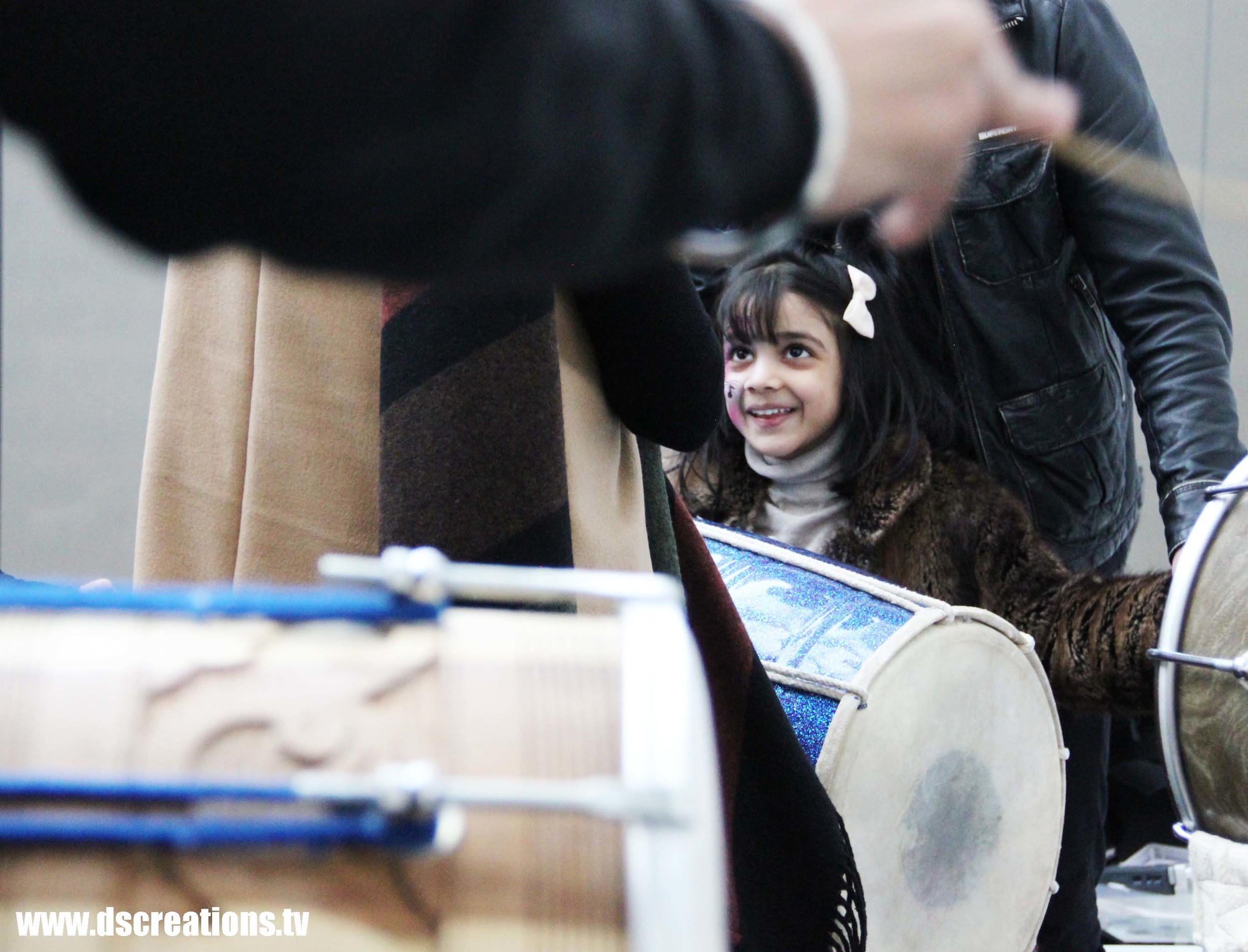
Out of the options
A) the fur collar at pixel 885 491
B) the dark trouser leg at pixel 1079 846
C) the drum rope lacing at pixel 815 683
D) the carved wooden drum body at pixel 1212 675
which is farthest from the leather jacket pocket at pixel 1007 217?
the drum rope lacing at pixel 815 683

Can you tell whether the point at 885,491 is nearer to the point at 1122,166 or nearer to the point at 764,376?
the point at 764,376

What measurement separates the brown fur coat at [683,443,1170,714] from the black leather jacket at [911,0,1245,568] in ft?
0.33

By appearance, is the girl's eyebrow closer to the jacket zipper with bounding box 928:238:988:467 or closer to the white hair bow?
the white hair bow

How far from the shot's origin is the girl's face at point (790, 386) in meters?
2.29

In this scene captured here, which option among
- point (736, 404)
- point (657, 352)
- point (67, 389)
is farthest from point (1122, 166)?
point (67, 389)

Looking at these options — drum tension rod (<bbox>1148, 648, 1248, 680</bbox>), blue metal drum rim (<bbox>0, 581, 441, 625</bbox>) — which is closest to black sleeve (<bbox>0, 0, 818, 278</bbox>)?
blue metal drum rim (<bbox>0, 581, 441, 625</bbox>)

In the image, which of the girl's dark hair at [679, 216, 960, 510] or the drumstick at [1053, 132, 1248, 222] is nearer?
the drumstick at [1053, 132, 1248, 222]

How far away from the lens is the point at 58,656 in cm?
50

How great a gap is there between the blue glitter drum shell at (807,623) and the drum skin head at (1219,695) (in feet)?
1.10

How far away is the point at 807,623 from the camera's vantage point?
164 centimetres

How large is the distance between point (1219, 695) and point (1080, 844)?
71cm

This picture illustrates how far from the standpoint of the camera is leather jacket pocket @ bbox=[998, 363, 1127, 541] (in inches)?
82.8

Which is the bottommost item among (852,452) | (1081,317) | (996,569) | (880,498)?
(996,569)

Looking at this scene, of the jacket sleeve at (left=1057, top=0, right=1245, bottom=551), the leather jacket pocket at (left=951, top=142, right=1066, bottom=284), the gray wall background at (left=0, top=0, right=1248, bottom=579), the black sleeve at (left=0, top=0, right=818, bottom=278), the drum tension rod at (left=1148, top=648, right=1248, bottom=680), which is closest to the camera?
the black sleeve at (left=0, top=0, right=818, bottom=278)
